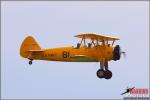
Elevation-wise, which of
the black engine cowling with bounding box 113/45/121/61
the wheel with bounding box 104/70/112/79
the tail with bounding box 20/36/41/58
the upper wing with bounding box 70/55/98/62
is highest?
the tail with bounding box 20/36/41/58

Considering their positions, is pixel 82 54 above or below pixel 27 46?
below

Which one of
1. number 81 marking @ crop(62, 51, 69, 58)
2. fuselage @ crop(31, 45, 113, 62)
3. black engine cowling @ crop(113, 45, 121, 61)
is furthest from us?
number 81 marking @ crop(62, 51, 69, 58)

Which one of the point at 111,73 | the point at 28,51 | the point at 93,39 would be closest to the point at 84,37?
the point at 93,39

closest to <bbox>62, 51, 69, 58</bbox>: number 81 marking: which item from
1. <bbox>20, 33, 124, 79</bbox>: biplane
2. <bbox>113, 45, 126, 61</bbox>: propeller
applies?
<bbox>20, 33, 124, 79</bbox>: biplane

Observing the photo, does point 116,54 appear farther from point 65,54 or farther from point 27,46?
point 27,46

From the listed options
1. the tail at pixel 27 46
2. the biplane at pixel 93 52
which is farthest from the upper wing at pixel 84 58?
the tail at pixel 27 46

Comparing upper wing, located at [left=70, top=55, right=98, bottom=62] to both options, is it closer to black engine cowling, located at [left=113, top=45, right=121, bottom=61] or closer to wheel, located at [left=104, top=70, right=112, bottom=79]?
wheel, located at [left=104, top=70, right=112, bottom=79]

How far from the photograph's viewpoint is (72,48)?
3012 centimetres

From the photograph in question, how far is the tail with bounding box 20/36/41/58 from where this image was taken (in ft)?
108

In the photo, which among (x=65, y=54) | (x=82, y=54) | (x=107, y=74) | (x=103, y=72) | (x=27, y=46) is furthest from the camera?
(x=27, y=46)

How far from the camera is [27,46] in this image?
1318 inches

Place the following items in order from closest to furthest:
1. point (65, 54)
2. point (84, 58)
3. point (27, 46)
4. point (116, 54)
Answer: point (116, 54) → point (84, 58) → point (65, 54) → point (27, 46)

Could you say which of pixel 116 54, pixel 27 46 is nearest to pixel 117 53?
pixel 116 54

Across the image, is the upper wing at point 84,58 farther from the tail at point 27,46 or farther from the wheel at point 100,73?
the tail at point 27,46
